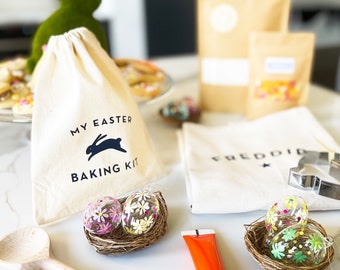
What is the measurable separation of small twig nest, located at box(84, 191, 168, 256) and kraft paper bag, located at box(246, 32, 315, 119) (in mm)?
441

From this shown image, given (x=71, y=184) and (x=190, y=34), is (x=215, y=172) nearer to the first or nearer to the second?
(x=71, y=184)

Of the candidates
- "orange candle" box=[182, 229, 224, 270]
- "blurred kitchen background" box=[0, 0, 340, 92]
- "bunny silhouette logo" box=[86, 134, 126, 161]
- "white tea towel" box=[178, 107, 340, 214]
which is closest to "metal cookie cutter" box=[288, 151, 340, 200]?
"white tea towel" box=[178, 107, 340, 214]

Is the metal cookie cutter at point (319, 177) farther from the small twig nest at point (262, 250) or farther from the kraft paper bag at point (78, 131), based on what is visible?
the kraft paper bag at point (78, 131)

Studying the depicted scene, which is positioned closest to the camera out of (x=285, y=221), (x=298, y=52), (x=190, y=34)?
(x=285, y=221)

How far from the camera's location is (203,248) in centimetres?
53

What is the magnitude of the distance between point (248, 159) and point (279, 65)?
0.26 metres

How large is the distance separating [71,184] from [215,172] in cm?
23

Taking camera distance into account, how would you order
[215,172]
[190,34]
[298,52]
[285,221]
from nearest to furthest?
[285,221]
[215,172]
[298,52]
[190,34]

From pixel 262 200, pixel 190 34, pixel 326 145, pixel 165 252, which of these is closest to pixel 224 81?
pixel 326 145

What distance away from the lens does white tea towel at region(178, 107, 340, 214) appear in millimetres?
607

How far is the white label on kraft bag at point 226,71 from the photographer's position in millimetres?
934

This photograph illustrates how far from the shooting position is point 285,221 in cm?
51

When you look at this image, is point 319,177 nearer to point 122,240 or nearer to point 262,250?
point 262,250

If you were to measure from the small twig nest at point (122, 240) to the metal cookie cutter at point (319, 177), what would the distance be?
0.73 feet
